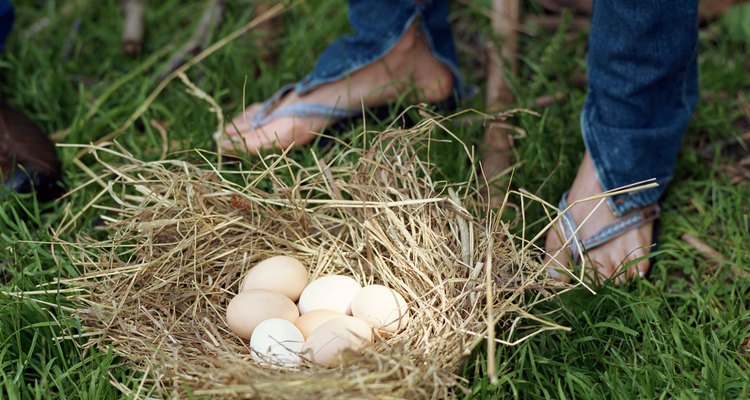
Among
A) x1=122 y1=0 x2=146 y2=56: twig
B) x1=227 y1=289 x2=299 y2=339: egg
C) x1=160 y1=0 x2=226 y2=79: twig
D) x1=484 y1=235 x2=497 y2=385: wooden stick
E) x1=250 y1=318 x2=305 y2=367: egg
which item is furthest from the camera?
x1=122 y1=0 x2=146 y2=56: twig

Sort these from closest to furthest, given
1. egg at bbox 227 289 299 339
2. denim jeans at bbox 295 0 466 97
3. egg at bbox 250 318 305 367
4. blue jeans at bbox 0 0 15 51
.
→ egg at bbox 250 318 305 367 → egg at bbox 227 289 299 339 → denim jeans at bbox 295 0 466 97 → blue jeans at bbox 0 0 15 51

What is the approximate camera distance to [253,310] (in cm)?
175

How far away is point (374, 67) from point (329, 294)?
854 mm

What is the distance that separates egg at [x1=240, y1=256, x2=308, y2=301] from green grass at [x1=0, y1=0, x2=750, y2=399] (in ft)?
1.07

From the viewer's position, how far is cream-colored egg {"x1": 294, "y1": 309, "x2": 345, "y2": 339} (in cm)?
176

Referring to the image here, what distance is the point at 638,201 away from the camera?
6.97 feet

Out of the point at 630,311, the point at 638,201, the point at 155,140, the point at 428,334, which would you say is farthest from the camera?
the point at 155,140

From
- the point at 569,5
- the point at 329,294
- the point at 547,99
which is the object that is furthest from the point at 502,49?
the point at 329,294

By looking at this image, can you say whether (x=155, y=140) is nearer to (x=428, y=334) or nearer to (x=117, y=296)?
(x=117, y=296)

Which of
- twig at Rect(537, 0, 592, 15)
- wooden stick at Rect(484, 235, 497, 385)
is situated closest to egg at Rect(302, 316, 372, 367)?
wooden stick at Rect(484, 235, 497, 385)

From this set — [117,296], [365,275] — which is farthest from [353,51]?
[117,296]

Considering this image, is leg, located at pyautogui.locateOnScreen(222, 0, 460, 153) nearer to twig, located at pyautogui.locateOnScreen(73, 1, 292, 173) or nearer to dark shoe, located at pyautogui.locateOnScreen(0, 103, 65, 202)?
twig, located at pyautogui.locateOnScreen(73, 1, 292, 173)

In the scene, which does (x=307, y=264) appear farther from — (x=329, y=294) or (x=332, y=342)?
(x=332, y=342)

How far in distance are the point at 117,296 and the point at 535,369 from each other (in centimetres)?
84
